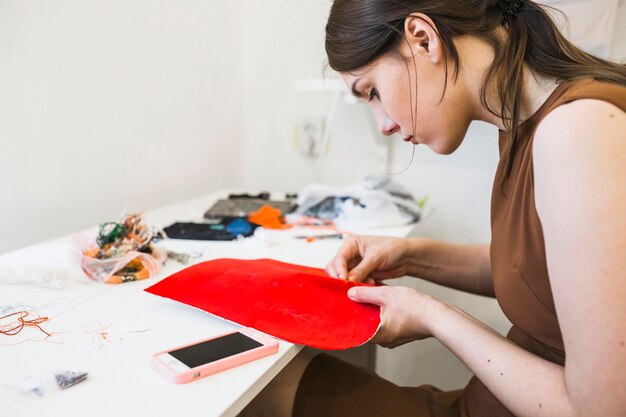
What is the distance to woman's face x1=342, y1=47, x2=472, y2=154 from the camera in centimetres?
70

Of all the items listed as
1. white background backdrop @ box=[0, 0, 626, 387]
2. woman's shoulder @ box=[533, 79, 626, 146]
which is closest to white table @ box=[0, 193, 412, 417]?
white background backdrop @ box=[0, 0, 626, 387]

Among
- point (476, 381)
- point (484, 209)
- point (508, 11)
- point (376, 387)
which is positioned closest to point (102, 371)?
point (376, 387)

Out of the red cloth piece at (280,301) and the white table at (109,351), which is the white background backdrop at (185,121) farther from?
the red cloth piece at (280,301)

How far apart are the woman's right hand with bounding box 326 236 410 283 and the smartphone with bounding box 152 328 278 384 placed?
0.93 ft

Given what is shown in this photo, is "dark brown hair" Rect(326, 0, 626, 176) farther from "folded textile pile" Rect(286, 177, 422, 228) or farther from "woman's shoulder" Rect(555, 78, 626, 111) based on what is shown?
"folded textile pile" Rect(286, 177, 422, 228)

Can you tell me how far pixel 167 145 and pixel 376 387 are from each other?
3.36 feet

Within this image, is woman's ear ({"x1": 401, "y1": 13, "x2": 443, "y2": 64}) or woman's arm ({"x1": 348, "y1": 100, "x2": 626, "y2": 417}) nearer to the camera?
woman's arm ({"x1": 348, "y1": 100, "x2": 626, "y2": 417})

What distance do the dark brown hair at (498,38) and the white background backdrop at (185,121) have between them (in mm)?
721

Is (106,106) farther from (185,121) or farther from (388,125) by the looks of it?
(388,125)

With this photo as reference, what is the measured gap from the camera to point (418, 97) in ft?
2.36

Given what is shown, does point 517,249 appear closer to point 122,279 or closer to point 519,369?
point 519,369

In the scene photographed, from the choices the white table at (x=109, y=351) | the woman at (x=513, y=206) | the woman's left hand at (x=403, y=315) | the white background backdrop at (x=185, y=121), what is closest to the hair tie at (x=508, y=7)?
the woman at (x=513, y=206)

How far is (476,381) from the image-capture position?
79 centimetres

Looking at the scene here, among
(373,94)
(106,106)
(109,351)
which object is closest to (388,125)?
(373,94)
